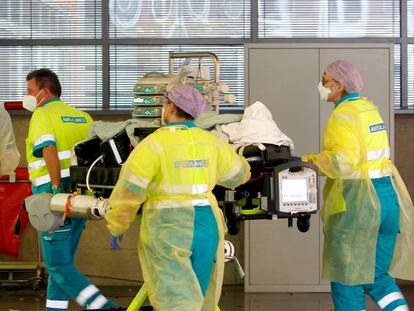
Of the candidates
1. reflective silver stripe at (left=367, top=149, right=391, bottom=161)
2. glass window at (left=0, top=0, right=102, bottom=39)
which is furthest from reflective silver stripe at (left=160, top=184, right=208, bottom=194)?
glass window at (left=0, top=0, right=102, bottom=39)

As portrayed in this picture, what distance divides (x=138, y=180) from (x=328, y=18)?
3.73 meters

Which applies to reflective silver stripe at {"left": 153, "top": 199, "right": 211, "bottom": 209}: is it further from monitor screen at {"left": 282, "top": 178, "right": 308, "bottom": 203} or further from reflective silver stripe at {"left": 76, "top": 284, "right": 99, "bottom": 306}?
reflective silver stripe at {"left": 76, "top": 284, "right": 99, "bottom": 306}

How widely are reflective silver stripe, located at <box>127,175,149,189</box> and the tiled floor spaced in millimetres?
2567

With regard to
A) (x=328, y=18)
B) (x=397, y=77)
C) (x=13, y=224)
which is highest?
(x=328, y=18)

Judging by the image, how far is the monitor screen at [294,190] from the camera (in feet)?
15.2

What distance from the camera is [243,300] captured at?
272 inches

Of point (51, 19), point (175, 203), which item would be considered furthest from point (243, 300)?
point (51, 19)

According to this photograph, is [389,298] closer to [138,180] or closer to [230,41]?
[138,180]

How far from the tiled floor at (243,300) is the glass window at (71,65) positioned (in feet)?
5.36

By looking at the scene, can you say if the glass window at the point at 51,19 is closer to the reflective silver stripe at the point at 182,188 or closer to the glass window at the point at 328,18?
the glass window at the point at 328,18

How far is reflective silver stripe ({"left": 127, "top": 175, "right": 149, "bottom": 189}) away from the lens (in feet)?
14.0

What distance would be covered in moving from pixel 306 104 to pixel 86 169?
2627 millimetres

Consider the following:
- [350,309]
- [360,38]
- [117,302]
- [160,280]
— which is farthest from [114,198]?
[360,38]

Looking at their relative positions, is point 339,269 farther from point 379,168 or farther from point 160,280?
point 160,280
